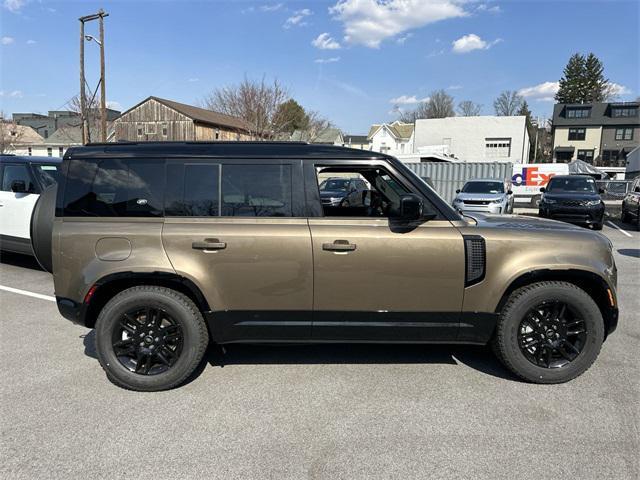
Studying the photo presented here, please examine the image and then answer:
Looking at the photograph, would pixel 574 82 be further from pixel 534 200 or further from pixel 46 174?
pixel 46 174

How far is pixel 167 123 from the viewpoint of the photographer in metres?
46.0

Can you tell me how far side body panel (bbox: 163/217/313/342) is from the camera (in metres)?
3.30

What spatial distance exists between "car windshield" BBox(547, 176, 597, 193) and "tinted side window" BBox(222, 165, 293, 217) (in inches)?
543

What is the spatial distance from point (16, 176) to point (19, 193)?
408 millimetres

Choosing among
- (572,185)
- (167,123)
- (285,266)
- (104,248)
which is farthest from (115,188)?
(167,123)

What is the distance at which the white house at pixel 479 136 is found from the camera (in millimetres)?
41719

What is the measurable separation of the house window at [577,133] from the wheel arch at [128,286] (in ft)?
210

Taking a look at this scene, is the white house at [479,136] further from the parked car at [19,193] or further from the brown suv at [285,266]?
the brown suv at [285,266]

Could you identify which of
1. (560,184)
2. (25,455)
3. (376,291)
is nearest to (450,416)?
(376,291)

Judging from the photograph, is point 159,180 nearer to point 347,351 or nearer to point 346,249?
point 346,249

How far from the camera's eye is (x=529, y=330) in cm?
353

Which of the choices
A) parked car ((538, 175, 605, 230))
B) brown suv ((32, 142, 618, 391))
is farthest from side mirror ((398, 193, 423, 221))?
parked car ((538, 175, 605, 230))

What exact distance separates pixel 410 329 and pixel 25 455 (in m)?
2.72

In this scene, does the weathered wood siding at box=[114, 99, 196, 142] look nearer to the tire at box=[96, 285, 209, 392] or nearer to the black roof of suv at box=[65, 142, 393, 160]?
the black roof of suv at box=[65, 142, 393, 160]
